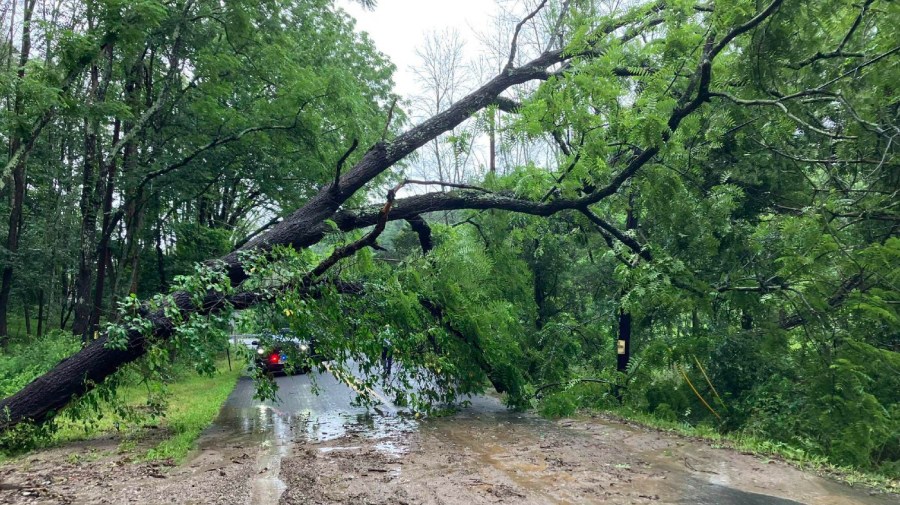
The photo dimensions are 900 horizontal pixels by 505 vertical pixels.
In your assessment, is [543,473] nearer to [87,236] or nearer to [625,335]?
[625,335]

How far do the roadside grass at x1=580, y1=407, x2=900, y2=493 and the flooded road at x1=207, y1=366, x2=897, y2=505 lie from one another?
0.91 feet

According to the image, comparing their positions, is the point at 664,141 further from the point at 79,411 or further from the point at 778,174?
the point at 79,411

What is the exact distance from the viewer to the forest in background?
6.95 metres

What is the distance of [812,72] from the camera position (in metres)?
7.12

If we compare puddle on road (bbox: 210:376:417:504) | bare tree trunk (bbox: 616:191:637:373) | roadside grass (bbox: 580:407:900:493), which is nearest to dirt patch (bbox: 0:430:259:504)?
puddle on road (bbox: 210:376:417:504)

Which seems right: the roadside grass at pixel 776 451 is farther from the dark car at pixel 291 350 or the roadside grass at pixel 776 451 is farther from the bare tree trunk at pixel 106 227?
the bare tree trunk at pixel 106 227

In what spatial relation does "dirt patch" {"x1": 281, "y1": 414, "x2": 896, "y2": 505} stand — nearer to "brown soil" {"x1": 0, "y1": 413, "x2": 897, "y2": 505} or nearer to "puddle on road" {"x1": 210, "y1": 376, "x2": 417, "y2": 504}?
"brown soil" {"x1": 0, "y1": 413, "x2": 897, "y2": 505}

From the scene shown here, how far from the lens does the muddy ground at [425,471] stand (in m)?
4.98

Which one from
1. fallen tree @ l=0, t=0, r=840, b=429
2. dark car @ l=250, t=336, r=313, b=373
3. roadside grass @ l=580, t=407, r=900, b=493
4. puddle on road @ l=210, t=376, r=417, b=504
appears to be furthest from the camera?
dark car @ l=250, t=336, r=313, b=373

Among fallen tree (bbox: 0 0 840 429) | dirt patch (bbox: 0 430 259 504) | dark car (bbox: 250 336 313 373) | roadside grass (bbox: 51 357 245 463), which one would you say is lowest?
dirt patch (bbox: 0 430 259 504)

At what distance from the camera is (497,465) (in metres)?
6.07

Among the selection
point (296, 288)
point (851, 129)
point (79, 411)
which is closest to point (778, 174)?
point (851, 129)

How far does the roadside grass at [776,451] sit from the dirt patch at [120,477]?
561cm

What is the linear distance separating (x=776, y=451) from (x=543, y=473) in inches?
122
